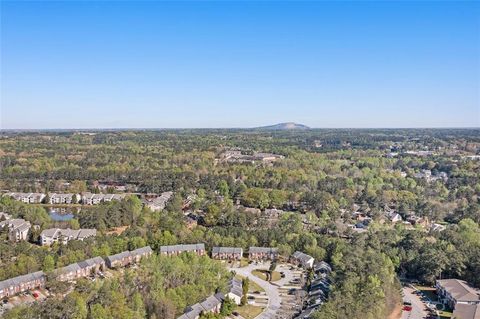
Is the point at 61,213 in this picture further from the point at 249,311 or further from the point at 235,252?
the point at 249,311

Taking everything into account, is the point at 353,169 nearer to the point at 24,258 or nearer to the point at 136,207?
the point at 136,207

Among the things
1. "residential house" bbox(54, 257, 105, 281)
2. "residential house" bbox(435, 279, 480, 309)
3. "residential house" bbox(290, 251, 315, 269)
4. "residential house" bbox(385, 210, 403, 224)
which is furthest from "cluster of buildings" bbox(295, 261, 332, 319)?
"residential house" bbox(385, 210, 403, 224)

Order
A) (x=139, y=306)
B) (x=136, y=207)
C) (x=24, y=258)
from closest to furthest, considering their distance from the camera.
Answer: (x=139, y=306) < (x=24, y=258) < (x=136, y=207)

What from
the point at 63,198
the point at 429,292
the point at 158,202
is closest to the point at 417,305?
the point at 429,292

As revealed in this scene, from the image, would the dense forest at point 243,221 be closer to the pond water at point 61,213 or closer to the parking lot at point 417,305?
the parking lot at point 417,305

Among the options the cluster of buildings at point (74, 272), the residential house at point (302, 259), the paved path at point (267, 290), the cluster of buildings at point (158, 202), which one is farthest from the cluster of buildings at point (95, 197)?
the residential house at point (302, 259)

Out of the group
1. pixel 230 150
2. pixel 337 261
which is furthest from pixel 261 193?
pixel 230 150

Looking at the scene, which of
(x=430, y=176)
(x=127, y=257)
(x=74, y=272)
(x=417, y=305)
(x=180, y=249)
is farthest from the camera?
(x=430, y=176)

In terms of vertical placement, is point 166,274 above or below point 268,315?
above
